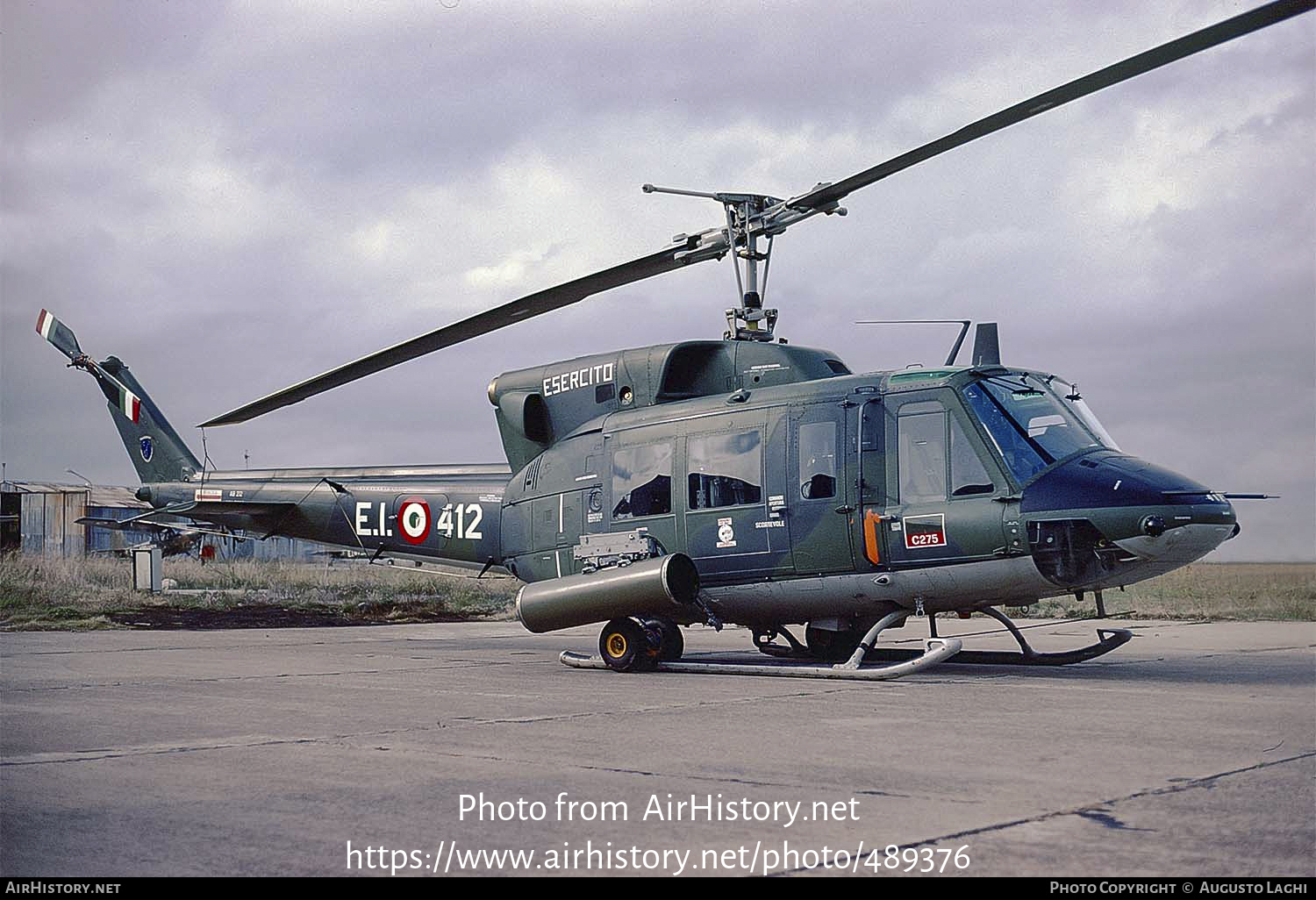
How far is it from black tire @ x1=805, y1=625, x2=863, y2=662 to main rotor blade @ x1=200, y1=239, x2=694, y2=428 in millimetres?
3718

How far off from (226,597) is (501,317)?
13746 millimetres

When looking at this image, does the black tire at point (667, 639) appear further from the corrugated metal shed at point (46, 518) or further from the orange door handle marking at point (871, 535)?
the corrugated metal shed at point (46, 518)

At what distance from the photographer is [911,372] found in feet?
34.7

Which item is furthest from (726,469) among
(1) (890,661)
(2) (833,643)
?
(1) (890,661)

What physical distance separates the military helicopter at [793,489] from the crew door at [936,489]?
0.02m

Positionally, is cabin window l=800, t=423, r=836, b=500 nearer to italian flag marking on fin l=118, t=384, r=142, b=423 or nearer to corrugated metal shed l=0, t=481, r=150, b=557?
italian flag marking on fin l=118, t=384, r=142, b=423

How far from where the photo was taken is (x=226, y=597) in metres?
23.2

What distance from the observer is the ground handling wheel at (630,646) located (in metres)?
11.3

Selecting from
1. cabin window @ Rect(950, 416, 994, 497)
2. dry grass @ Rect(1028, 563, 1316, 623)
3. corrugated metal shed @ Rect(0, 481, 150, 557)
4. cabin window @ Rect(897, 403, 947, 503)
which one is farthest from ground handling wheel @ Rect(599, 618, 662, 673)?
corrugated metal shed @ Rect(0, 481, 150, 557)

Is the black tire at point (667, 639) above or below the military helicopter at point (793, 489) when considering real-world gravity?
below

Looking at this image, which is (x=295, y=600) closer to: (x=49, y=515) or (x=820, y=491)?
(x=820, y=491)

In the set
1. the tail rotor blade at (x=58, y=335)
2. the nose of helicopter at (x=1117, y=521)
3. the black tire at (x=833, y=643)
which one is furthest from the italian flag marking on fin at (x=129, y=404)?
the nose of helicopter at (x=1117, y=521)
